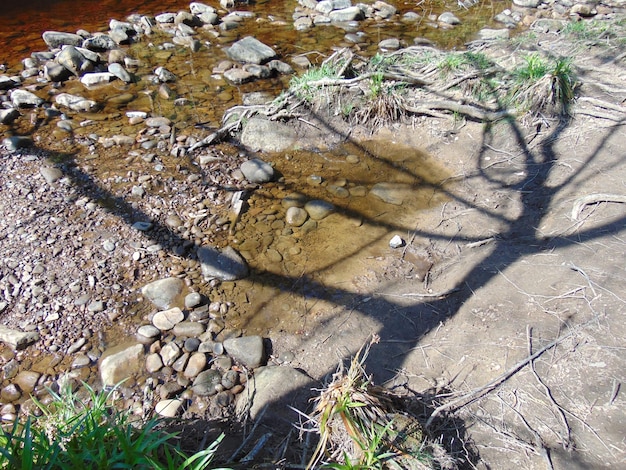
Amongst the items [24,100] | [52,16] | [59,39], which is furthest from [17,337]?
[52,16]

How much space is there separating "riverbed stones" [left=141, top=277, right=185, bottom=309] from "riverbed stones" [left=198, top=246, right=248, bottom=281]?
0.68 feet

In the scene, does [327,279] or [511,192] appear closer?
[327,279]

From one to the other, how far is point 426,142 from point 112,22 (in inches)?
212

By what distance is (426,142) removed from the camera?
4473 mm

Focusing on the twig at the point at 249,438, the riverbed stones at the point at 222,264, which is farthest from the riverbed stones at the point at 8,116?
the twig at the point at 249,438

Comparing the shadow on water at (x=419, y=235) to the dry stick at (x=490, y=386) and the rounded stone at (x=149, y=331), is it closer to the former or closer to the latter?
the dry stick at (x=490, y=386)

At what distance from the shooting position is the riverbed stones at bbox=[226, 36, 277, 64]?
6098mm

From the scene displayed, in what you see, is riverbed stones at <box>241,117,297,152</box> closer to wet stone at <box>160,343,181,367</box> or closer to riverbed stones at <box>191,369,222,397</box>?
wet stone at <box>160,343,181,367</box>

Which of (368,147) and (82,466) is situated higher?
(82,466)

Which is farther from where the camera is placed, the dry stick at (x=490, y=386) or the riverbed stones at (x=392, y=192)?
the riverbed stones at (x=392, y=192)

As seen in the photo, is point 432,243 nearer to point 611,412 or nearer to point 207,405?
point 611,412

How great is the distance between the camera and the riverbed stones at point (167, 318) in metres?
2.95

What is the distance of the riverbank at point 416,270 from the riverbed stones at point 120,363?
63mm

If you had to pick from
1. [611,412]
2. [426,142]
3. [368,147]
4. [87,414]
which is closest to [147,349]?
[87,414]
